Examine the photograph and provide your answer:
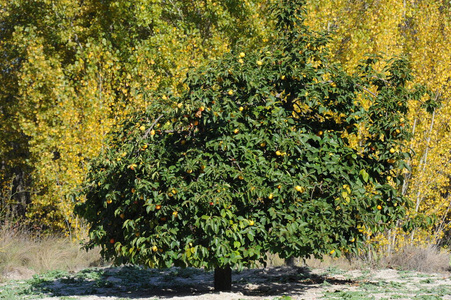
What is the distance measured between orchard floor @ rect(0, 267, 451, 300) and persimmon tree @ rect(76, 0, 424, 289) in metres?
0.80

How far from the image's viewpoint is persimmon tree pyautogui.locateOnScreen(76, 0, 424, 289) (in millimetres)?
5645

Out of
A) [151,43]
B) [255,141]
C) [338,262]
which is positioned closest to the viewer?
[255,141]

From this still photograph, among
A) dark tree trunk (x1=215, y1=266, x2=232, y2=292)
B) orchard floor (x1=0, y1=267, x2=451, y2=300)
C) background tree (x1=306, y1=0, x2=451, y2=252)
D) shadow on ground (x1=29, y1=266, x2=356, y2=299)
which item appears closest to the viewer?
orchard floor (x1=0, y1=267, x2=451, y2=300)

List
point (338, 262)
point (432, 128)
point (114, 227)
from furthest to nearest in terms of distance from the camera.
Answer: point (432, 128) < point (338, 262) < point (114, 227)

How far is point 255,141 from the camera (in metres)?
5.82

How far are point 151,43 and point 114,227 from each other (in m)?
7.18

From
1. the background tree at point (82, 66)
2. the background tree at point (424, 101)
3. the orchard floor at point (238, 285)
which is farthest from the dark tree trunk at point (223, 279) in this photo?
the background tree at point (82, 66)

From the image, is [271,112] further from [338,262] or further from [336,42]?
[336,42]

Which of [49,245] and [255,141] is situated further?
[49,245]

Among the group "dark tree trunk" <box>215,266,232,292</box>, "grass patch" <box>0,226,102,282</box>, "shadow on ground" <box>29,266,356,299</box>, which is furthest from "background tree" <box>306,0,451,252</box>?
"grass patch" <box>0,226,102,282</box>

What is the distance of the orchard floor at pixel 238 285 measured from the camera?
21.5ft

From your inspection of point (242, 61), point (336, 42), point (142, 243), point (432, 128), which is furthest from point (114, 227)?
point (336, 42)

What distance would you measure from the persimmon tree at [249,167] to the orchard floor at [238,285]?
799 millimetres

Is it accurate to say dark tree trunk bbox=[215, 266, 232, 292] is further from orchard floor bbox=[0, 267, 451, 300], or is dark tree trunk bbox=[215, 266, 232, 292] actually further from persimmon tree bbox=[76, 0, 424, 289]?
persimmon tree bbox=[76, 0, 424, 289]
